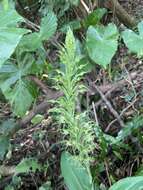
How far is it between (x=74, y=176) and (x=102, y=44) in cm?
51

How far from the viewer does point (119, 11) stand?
9.25 feet

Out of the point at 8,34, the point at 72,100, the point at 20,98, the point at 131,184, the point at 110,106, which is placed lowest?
the point at 110,106

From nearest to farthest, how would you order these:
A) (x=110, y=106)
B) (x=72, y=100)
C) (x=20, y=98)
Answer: (x=72, y=100) < (x=20, y=98) < (x=110, y=106)

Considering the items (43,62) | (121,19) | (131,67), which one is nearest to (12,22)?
(43,62)

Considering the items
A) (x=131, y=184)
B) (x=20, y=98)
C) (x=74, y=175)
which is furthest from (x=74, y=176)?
(x=20, y=98)

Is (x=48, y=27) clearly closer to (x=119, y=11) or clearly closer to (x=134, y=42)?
(x=134, y=42)

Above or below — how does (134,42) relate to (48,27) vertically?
below

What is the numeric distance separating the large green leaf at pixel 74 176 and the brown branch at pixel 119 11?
1324 millimetres

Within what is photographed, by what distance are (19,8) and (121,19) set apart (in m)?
0.61

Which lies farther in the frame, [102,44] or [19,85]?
[19,85]

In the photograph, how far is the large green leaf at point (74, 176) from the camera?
1.62 m

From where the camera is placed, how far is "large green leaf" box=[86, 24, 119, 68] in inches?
69.7

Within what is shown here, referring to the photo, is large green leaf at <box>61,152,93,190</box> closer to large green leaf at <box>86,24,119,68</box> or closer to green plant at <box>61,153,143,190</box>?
green plant at <box>61,153,143,190</box>

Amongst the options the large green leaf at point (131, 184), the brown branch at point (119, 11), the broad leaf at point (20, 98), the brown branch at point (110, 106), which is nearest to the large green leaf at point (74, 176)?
the large green leaf at point (131, 184)
